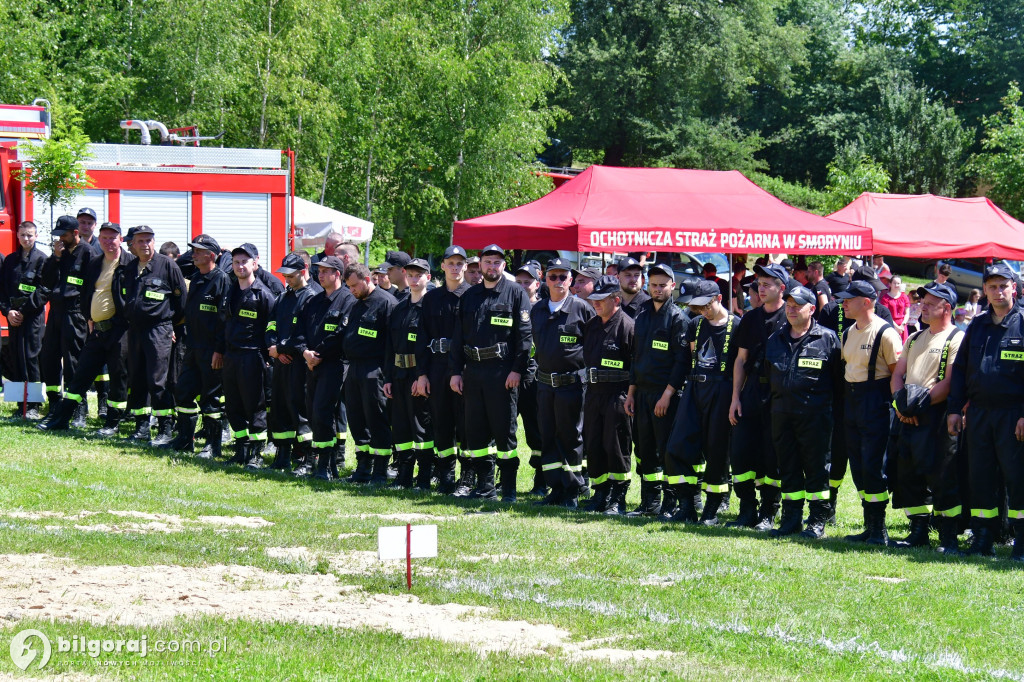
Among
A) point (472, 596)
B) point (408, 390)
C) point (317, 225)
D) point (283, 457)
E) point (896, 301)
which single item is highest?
point (317, 225)

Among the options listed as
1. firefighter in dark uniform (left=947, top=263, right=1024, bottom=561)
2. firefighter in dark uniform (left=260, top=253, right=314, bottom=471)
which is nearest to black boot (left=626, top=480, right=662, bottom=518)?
firefighter in dark uniform (left=947, top=263, right=1024, bottom=561)

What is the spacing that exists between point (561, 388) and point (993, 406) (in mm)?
3664

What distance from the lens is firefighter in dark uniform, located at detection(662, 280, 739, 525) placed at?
10430 millimetres

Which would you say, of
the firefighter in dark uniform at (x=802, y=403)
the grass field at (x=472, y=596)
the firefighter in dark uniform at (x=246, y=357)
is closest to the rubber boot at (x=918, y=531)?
the grass field at (x=472, y=596)

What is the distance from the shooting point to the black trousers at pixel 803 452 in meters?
9.93

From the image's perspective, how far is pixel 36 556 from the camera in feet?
26.5

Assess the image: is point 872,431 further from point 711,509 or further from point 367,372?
point 367,372

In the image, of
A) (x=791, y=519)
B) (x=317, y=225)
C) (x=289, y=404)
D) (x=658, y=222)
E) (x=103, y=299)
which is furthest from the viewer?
Answer: (x=317, y=225)

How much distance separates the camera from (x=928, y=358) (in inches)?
382

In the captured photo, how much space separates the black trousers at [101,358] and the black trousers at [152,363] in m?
0.21

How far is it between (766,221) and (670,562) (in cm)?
869

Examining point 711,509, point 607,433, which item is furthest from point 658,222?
point 711,509

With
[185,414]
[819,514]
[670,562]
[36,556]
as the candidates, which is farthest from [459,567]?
[185,414]

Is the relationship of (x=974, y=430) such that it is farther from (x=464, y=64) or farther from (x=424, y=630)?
(x=464, y=64)
